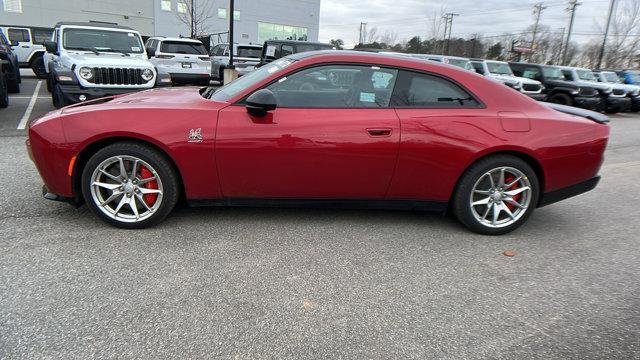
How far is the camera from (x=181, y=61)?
14.0 m

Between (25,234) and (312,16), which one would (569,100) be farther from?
(312,16)

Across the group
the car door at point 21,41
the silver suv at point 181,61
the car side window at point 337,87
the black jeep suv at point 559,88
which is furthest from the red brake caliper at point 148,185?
the car door at point 21,41

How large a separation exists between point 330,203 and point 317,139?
61 centimetres

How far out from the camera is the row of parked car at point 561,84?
16328 millimetres

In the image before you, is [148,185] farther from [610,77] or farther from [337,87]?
[610,77]

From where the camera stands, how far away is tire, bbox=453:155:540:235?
3926 mm

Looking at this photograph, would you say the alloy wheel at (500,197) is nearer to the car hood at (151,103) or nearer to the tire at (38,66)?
the car hood at (151,103)

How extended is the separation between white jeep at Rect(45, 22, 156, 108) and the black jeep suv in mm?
14797

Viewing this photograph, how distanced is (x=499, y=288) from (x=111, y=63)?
810 centimetres

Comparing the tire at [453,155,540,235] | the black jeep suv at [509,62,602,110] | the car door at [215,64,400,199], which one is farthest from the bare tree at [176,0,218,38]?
the tire at [453,155,540,235]

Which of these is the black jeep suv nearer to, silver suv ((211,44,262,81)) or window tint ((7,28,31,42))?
silver suv ((211,44,262,81))

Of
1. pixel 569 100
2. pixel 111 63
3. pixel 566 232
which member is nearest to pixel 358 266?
pixel 566 232

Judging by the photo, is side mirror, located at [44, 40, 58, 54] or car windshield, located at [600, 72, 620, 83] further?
car windshield, located at [600, 72, 620, 83]

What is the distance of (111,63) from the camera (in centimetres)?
851
